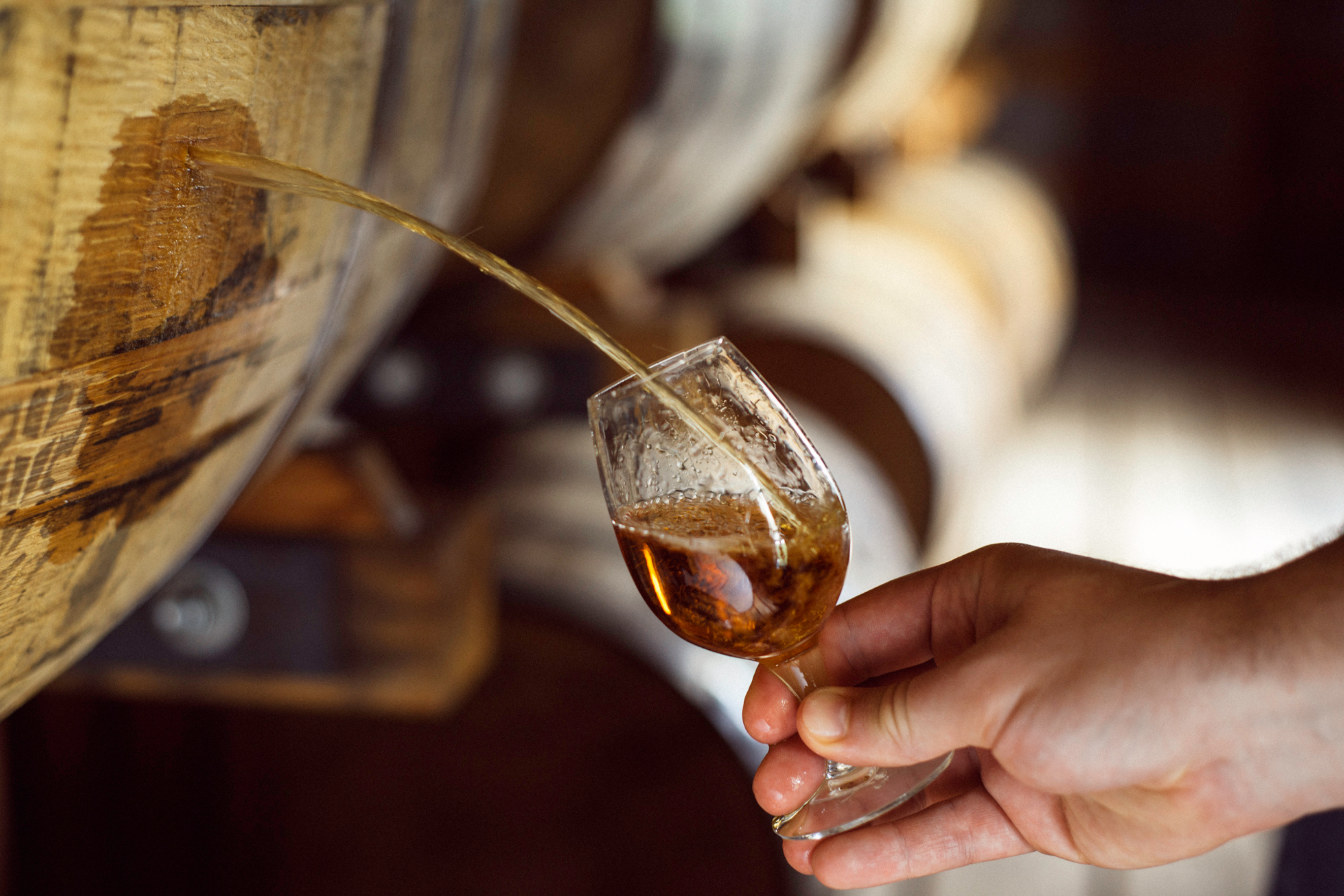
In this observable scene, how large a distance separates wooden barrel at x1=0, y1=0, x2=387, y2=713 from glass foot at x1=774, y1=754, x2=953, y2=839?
1.22ft

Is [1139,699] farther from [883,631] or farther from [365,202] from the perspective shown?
[365,202]

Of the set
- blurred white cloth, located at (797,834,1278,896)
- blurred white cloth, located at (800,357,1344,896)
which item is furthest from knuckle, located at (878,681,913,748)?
blurred white cloth, located at (797,834,1278,896)

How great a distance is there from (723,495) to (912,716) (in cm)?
14

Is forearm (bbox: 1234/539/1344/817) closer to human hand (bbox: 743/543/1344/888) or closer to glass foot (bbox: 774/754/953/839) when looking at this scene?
human hand (bbox: 743/543/1344/888)

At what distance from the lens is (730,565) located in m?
0.59

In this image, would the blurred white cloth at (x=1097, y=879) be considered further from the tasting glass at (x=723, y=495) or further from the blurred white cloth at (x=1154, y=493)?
the tasting glass at (x=723, y=495)

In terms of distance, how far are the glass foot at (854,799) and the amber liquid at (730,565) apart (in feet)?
0.37

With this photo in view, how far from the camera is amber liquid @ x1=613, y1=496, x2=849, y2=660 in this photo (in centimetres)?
59

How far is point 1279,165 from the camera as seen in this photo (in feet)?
21.2

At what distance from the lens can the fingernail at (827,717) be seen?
58 cm

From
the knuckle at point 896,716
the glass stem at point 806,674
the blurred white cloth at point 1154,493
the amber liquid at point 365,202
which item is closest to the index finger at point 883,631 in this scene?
the glass stem at point 806,674

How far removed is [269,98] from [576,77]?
1.05 metres

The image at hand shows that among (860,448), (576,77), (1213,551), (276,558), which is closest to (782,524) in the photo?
(276,558)

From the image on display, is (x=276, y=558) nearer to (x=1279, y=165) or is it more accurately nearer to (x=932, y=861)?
(x=932, y=861)
